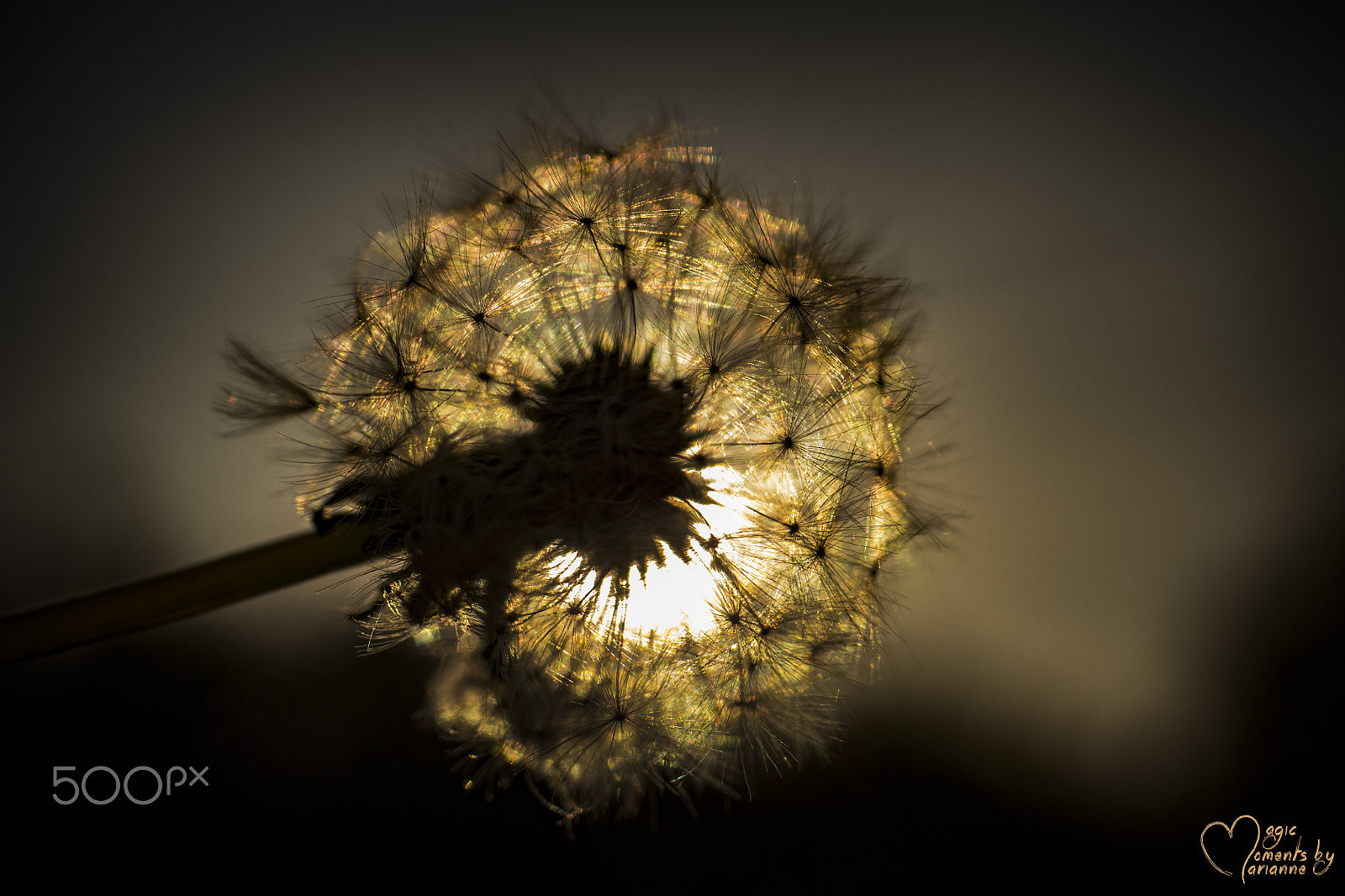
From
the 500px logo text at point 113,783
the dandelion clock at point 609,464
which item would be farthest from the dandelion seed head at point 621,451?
the 500px logo text at point 113,783

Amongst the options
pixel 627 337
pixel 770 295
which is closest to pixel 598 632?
pixel 627 337

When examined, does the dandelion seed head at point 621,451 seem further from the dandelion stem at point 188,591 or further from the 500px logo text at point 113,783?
the 500px logo text at point 113,783

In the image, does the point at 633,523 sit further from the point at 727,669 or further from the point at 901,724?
the point at 901,724

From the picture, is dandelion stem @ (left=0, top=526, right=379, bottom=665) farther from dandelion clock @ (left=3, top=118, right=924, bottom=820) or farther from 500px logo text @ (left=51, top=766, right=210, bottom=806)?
500px logo text @ (left=51, top=766, right=210, bottom=806)

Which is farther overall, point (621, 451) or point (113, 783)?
point (113, 783)

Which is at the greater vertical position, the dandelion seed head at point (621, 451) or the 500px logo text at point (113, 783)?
the dandelion seed head at point (621, 451)

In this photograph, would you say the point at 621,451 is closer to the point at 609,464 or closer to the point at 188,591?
the point at 609,464

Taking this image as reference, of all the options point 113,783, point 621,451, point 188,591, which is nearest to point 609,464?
point 621,451
